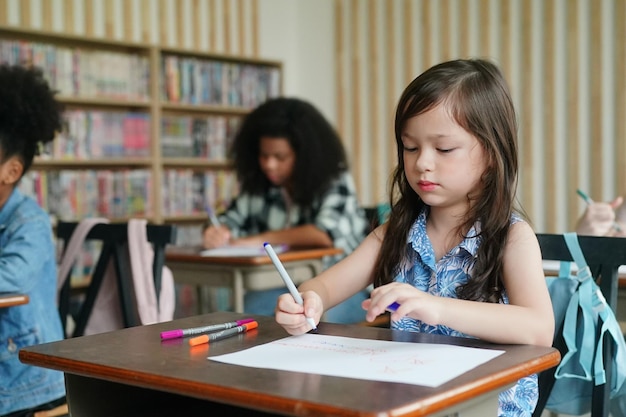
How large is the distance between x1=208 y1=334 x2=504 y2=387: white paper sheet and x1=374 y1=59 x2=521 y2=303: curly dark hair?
275mm

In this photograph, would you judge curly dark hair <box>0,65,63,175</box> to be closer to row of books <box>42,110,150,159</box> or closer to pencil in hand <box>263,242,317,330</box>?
pencil in hand <box>263,242,317,330</box>

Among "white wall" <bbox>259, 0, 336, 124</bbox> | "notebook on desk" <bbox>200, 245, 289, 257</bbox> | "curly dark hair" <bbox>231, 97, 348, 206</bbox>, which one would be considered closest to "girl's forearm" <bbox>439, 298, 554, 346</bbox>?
"notebook on desk" <bbox>200, 245, 289, 257</bbox>

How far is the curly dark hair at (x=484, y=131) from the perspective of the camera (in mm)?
1482

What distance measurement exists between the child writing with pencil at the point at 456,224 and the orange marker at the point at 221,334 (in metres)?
0.08

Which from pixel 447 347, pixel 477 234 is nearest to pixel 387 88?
pixel 477 234

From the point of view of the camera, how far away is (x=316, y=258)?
10.7 ft

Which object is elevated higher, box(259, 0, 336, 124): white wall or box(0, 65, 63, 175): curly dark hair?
box(259, 0, 336, 124): white wall

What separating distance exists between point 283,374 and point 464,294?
1.70 ft

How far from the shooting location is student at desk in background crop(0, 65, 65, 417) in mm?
2174

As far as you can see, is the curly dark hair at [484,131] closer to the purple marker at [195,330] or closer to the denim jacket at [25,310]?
the purple marker at [195,330]

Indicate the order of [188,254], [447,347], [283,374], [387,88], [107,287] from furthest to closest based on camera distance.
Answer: [387,88]
[188,254]
[107,287]
[447,347]
[283,374]

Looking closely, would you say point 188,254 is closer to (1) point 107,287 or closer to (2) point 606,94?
(1) point 107,287

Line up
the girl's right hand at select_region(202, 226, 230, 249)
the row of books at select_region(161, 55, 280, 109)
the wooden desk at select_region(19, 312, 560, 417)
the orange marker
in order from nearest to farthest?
the wooden desk at select_region(19, 312, 560, 417) → the orange marker → the girl's right hand at select_region(202, 226, 230, 249) → the row of books at select_region(161, 55, 280, 109)

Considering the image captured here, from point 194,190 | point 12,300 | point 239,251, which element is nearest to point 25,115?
point 12,300
